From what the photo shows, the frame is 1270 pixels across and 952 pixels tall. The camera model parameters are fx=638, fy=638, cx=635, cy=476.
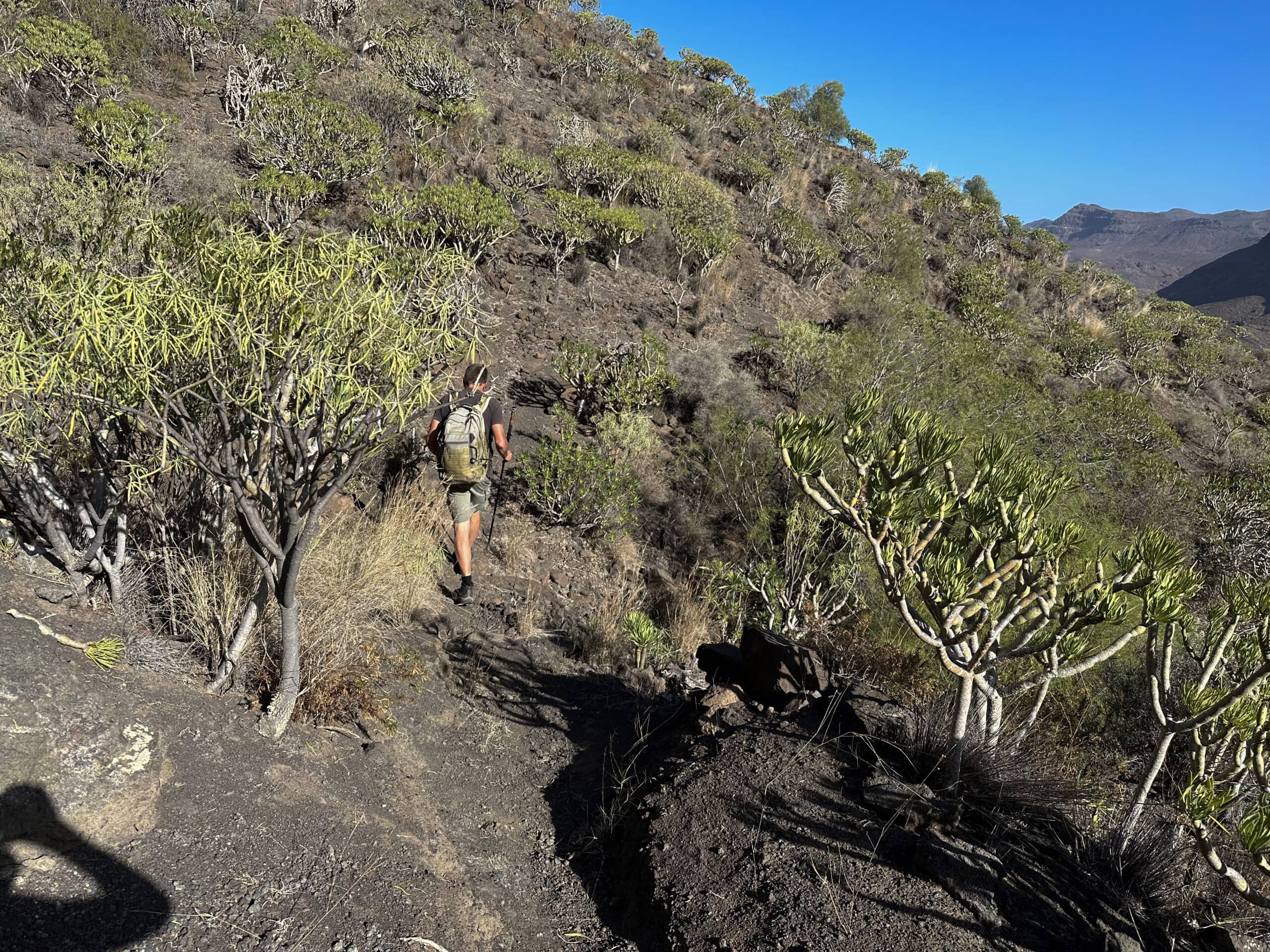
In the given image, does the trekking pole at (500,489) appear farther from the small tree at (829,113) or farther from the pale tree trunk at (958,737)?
the small tree at (829,113)

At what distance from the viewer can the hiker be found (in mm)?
4496

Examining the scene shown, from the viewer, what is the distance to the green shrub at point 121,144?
8047 mm

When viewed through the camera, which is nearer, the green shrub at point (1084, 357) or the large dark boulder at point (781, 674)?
the large dark boulder at point (781, 674)

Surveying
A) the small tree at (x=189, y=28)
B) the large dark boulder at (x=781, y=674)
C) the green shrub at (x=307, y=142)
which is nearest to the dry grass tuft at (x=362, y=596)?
the large dark boulder at (x=781, y=674)

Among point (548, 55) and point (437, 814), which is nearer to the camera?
point (437, 814)

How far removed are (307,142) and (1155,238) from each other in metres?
157

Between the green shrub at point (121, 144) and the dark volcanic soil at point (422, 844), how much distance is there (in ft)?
25.9

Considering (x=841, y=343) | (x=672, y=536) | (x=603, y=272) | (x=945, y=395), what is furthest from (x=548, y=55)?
(x=672, y=536)

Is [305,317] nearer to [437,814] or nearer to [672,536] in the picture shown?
[437,814]

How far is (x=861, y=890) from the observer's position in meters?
2.24

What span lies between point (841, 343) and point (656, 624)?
6254 mm

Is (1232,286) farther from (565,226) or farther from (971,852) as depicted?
(971,852)

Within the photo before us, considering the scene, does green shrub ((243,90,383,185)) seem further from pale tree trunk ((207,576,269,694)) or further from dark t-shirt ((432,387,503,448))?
pale tree trunk ((207,576,269,694))

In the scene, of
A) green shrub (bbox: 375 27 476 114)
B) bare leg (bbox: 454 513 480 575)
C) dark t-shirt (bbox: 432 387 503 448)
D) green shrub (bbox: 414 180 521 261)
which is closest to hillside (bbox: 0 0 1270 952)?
bare leg (bbox: 454 513 480 575)
